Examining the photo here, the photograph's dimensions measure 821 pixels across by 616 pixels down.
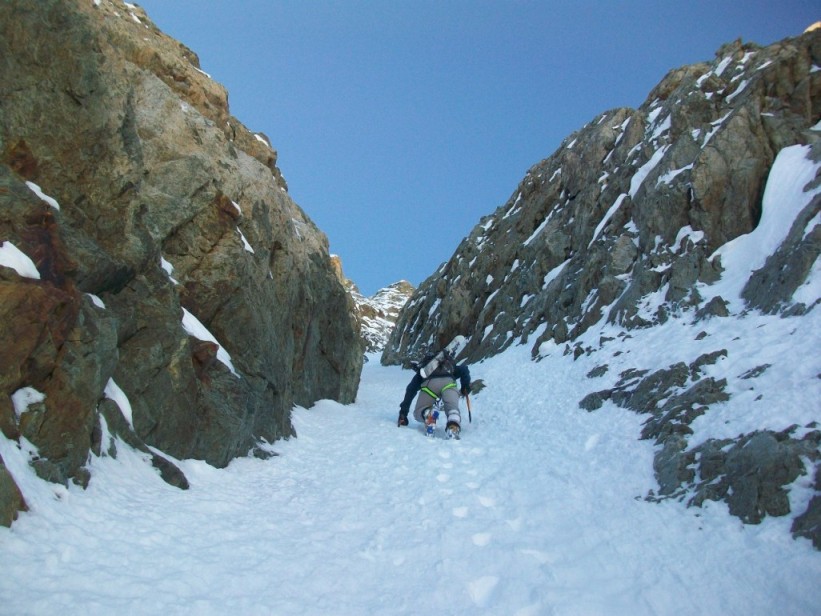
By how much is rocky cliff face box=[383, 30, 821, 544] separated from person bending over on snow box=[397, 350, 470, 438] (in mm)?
3772

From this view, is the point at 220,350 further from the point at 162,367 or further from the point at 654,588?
the point at 654,588

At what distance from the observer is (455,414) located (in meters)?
14.4

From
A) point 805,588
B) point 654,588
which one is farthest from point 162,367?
point 805,588

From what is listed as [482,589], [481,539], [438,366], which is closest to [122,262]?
[481,539]

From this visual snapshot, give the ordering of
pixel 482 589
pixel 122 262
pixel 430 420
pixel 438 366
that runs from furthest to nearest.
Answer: pixel 438 366 < pixel 430 420 < pixel 122 262 < pixel 482 589

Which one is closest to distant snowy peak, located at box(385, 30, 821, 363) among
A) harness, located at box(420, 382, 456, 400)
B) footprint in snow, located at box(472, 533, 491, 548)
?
harness, located at box(420, 382, 456, 400)

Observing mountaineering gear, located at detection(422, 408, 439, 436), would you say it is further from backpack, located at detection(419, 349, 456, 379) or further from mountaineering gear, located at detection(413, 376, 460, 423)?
backpack, located at detection(419, 349, 456, 379)

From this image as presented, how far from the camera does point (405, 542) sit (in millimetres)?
6723

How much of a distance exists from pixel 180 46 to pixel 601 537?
21.3 m

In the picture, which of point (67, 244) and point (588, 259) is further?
point (588, 259)

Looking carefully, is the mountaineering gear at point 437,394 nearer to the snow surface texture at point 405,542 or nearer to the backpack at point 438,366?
the backpack at point 438,366

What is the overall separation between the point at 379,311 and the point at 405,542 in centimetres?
13118

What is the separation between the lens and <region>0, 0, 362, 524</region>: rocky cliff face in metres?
6.55

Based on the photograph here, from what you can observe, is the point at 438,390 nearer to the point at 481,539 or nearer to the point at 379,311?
the point at 481,539
